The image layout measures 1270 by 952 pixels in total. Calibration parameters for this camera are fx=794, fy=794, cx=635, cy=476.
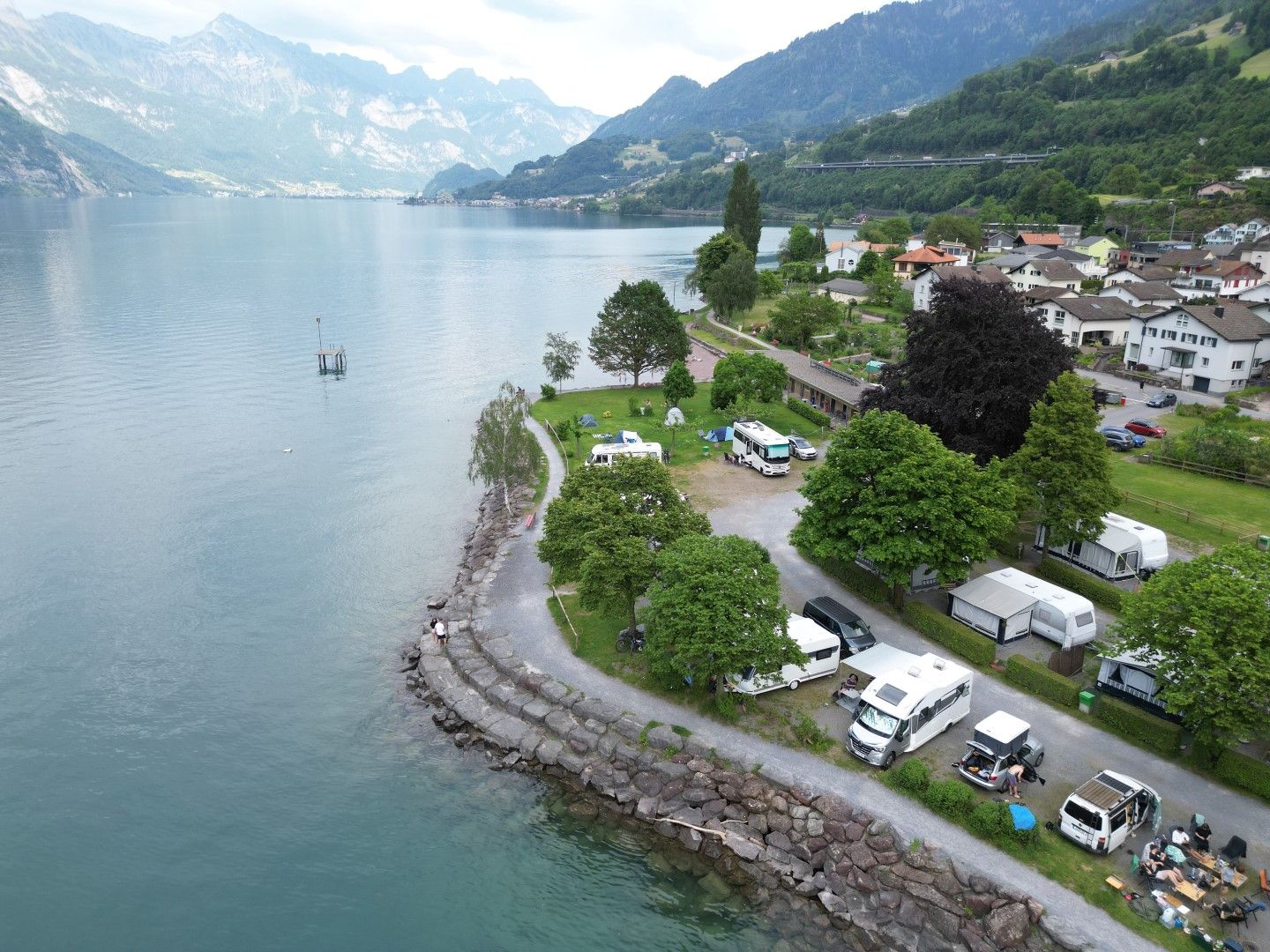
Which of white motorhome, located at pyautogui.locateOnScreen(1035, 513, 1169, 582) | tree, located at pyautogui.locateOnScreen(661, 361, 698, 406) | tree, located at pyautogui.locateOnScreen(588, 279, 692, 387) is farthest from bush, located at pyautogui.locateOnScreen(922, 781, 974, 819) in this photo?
tree, located at pyautogui.locateOnScreen(588, 279, 692, 387)

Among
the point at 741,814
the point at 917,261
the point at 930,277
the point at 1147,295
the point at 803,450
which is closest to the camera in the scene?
the point at 741,814

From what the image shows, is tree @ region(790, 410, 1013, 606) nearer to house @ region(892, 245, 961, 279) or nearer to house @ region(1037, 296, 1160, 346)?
house @ region(1037, 296, 1160, 346)

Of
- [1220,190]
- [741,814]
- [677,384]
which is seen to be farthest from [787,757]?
[1220,190]

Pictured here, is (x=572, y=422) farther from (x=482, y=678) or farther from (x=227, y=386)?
(x=227, y=386)

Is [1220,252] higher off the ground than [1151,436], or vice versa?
[1220,252]

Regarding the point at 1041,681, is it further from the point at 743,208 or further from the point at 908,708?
the point at 743,208

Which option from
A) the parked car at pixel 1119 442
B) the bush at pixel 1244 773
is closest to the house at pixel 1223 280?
the parked car at pixel 1119 442

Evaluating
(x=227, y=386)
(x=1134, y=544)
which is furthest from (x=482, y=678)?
(x=227, y=386)
